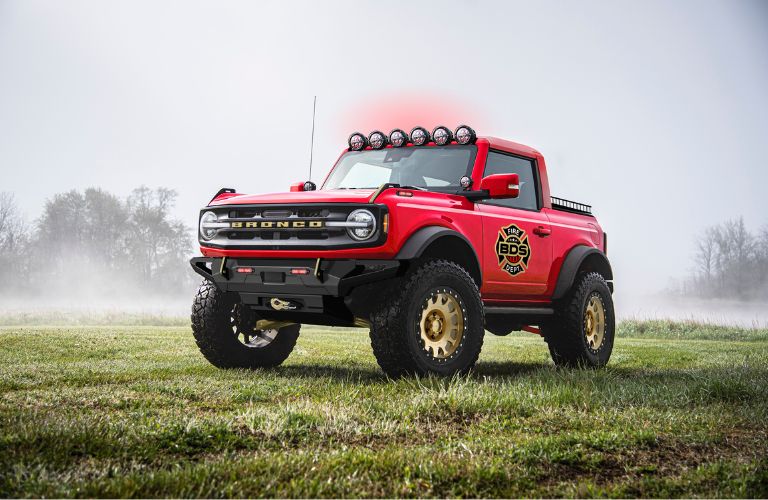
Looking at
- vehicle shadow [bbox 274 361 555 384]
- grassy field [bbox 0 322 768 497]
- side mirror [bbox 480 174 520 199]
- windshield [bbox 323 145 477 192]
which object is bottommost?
vehicle shadow [bbox 274 361 555 384]

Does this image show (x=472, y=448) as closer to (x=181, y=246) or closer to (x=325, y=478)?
(x=325, y=478)

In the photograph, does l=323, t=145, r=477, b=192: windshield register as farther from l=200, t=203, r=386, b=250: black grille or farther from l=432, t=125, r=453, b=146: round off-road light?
l=200, t=203, r=386, b=250: black grille

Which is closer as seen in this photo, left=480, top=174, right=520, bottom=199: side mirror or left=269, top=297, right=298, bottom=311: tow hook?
left=269, top=297, right=298, bottom=311: tow hook

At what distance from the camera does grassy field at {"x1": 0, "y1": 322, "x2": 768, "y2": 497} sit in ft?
12.8

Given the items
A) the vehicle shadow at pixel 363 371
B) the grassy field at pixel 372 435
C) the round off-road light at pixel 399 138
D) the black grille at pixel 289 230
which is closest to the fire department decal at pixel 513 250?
the vehicle shadow at pixel 363 371

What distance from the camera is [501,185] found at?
779cm

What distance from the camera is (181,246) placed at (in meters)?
58.4

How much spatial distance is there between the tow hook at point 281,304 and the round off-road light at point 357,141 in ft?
8.45

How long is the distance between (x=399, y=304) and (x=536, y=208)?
3142 mm

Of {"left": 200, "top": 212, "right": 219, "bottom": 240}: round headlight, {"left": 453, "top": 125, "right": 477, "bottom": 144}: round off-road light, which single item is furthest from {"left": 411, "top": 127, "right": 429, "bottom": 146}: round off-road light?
{"left": 200, "top": 212, "right": 219, "bottom": 240}: round headlight

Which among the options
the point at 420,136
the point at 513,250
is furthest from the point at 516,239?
the point at 420,136

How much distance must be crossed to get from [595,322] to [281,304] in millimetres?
4686

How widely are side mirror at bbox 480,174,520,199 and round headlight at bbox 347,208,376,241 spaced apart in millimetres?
1480

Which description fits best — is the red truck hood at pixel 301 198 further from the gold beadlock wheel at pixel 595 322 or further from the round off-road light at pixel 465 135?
the gold beadlock wheel at pixel 595 322
